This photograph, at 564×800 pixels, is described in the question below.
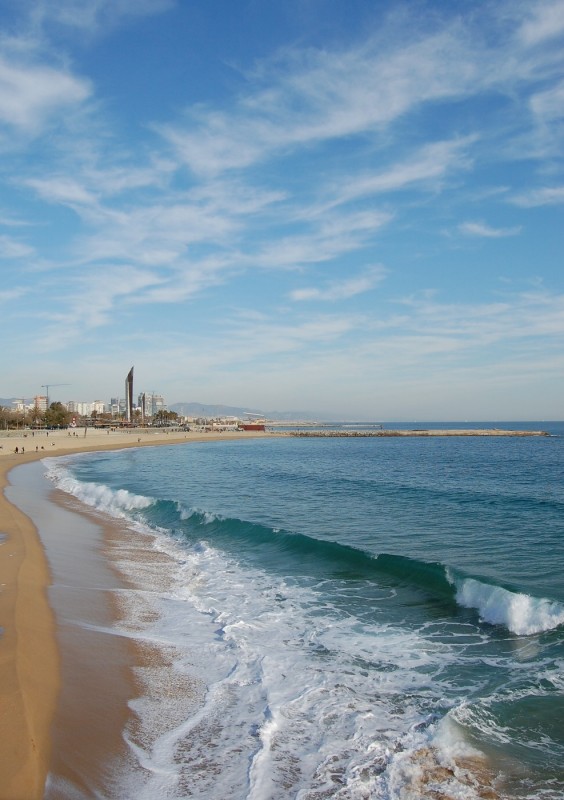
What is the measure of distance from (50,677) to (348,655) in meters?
4.10

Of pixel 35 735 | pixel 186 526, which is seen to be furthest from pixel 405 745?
pixel 186 526

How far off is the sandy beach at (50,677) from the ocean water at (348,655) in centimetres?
36

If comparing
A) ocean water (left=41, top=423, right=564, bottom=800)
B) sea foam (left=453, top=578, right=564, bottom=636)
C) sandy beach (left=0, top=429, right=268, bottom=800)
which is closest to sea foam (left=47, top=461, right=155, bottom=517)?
ocean water (left=41, top=423, right=564, bottom=800)

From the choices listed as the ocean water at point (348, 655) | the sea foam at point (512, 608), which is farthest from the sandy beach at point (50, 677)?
the sea foam at point (512, 608)

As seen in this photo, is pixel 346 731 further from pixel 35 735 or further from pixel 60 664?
pixel 60 664

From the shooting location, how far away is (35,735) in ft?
19.0

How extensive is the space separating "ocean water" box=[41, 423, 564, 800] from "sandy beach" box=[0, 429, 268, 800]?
0.36 meters

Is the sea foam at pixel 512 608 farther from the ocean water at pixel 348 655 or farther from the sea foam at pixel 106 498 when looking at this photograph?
the sea foam at pixel 106 498

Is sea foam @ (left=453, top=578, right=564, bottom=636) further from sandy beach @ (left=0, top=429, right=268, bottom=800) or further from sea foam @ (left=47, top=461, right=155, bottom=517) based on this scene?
sea foam @ (left=47, top=461, right=155, bottom=517)

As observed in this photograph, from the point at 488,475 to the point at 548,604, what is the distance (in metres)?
26.8

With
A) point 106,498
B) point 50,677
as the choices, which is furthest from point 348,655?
point 106,498

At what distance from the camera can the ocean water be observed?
5.51m

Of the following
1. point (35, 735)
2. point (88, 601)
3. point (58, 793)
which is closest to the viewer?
point (58, 793)

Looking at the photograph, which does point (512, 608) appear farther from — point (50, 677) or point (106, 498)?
point (106, 498)
